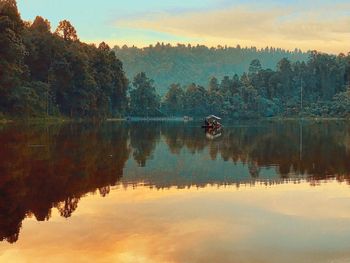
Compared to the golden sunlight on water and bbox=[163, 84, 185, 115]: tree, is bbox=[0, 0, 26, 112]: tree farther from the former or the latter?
bbox=[163, 84, 185, 115]: tree

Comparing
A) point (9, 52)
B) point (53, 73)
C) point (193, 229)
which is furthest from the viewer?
point (53, 73)

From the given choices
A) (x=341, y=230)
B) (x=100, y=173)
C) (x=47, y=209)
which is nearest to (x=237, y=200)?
(x=341, y=230)

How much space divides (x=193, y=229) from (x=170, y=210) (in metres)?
3.09

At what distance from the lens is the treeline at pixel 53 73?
86.7 meters

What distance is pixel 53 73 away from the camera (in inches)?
4375

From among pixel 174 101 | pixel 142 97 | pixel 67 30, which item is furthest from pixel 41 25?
pixel 174 101

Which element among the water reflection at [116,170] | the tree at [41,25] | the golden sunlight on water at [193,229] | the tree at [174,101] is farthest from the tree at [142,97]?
the golden sunlight on water at [193,229]

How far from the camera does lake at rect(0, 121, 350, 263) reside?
12680 millimetres

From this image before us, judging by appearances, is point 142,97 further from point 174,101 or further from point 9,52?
point 9,52

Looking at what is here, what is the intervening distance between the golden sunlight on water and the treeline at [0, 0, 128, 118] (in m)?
70.4

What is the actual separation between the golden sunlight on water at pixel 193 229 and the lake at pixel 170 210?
0.09 ft

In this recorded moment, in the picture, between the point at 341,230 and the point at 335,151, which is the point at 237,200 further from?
the point at 335,151

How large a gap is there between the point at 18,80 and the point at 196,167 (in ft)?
213

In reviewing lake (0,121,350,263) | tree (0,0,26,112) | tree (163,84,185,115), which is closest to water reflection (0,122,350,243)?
lake (0,121,350,263)
